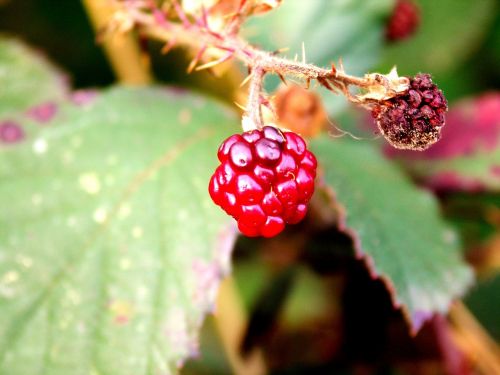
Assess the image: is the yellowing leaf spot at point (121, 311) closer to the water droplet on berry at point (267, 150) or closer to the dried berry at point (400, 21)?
the water droplet on berry at point (267, 150)

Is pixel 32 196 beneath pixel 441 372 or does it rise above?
above

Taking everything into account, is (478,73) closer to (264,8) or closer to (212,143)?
(212,143)

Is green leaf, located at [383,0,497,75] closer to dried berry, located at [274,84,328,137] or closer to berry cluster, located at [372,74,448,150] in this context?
dried berry, located at [274,84,328,137]

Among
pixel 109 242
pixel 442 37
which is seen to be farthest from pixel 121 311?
pixel 442 37

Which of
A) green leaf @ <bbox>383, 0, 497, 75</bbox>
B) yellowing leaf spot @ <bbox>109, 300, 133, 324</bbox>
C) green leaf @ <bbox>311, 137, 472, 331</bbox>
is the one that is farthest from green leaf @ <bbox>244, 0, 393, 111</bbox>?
yellowing leaf spot @ <bbox>109, 300, 133, 324</bbox>

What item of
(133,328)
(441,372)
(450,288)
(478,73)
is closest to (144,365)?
(133,328)
